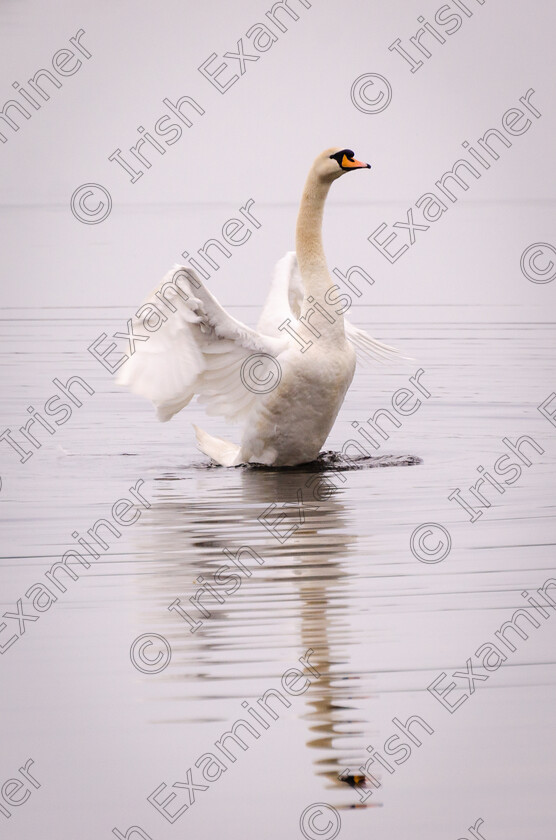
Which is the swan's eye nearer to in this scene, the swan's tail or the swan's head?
the swan's head

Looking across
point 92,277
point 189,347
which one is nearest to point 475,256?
point 92,277

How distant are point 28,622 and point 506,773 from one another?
2678 millimetres

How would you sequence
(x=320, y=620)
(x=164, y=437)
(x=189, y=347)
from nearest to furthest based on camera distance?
(x=320, y=620)
(x=189, y=347)
(x=164, y=437)

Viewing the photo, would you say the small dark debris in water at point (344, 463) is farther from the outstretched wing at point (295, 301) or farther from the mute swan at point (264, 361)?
the outstretched wing at point (295, 301)

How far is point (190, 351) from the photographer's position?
421 inches

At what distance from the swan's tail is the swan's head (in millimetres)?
2074

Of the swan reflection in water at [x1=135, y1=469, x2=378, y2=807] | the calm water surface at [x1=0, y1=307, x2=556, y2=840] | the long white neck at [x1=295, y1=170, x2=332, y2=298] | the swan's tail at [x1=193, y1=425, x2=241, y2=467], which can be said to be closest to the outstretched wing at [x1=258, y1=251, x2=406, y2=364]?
the calm water surface at [x1=0, y1=307, x2=556, y2=840]

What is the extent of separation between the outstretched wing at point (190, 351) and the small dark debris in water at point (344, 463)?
528mm

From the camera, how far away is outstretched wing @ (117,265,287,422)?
33.6 feet

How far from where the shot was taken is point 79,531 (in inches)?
364

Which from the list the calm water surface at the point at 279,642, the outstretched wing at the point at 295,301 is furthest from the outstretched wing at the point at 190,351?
the outstretched wing at the point at 295,301

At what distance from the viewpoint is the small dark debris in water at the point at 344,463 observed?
11352mm

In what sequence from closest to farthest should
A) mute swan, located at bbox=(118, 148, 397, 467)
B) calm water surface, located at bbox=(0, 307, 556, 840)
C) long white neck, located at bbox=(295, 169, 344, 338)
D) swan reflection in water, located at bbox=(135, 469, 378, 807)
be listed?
calm water surface, located at bbox=(0, 307, 556, 840) → swan reflection in water, located at bbox=(135, 469, 378, 807) → mute swan, located at bbox=(118, 148, 397, 467) → long white neck, located at bbox=(295, 169, 344, 338)

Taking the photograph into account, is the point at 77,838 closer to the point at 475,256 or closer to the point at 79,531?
the point at 79,531
